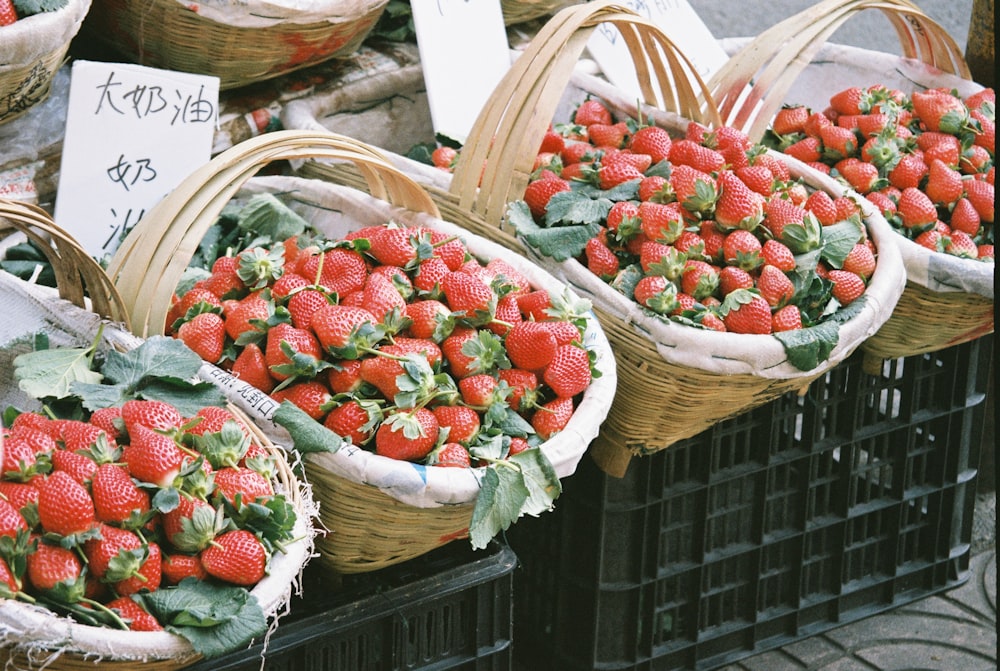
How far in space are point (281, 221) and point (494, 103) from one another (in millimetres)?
384

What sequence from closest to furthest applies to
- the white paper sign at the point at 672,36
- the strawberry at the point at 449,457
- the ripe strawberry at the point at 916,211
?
the strawberry at the point at 449,457 → the ripe strawberry at the point at 916,211 → the white paper sign at the point at 672,36

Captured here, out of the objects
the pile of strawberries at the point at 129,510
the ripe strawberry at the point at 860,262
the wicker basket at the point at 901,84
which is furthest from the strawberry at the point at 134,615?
the wicker basket at the point at 901,84

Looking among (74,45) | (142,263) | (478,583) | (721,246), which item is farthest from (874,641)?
(74,45)

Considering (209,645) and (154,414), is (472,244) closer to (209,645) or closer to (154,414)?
(154,414)

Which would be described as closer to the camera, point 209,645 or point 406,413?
point 209,645

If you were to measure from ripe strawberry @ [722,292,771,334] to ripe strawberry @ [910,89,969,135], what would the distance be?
0.89 metres

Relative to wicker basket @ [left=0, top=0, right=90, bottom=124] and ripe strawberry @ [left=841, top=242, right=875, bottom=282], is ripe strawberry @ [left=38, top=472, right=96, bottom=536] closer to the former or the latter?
wicker basket @ [left=0, top=0, right=90, bottom=124]

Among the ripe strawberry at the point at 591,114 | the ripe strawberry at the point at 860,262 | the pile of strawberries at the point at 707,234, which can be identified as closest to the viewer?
the pile of strawberries at the point at 707,234

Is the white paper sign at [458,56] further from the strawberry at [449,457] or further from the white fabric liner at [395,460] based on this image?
the strawberry at [449,457]

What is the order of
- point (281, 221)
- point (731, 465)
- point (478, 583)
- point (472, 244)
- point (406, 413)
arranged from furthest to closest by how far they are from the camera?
point (731, 465) < point (281, 221) < point (472, 244) < point (478, 583) < point (406, 413)

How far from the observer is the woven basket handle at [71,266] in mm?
1310

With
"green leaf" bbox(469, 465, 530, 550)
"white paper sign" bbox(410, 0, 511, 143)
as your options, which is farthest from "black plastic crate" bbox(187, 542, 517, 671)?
"white paper sign" bbox(410, 0, 511, 143)

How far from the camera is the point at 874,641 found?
2.30 meters

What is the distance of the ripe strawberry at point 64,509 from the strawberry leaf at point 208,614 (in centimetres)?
9
